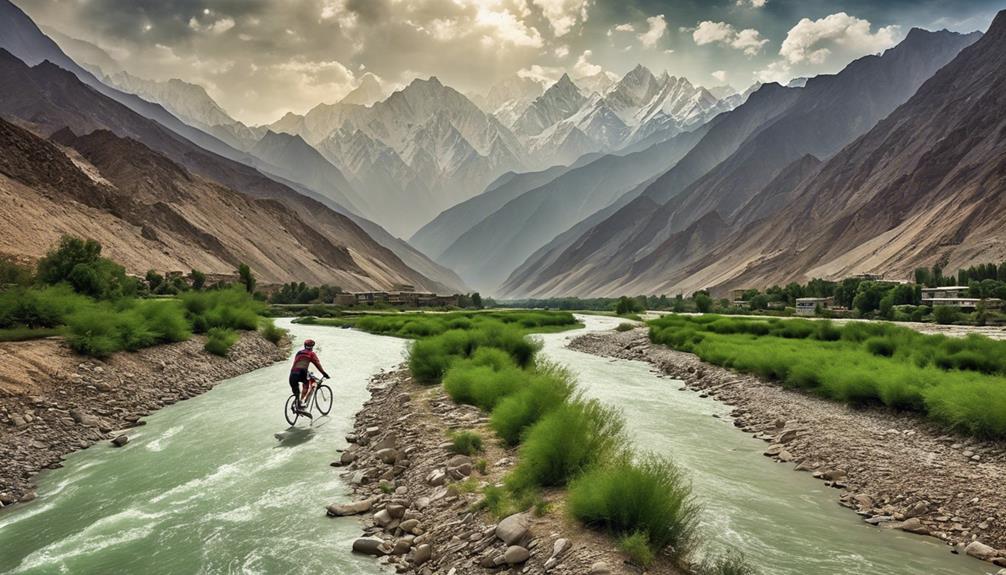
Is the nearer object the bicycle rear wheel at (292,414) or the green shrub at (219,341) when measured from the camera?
the bicycle rear wheel at (292,414)

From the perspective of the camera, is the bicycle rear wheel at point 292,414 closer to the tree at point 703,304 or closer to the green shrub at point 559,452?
the green shrub at point 559,452

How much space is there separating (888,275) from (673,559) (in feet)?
442

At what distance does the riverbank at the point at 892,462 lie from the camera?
1378 centimetres

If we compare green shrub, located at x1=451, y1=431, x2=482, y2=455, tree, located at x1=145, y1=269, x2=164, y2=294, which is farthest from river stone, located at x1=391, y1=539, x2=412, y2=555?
tree, located at x1=145, y1=269, x2=164, y2=294

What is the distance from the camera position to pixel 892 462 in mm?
17922

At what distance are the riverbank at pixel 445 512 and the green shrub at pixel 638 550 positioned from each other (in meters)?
0.14

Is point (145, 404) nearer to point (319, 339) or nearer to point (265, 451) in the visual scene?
point (265, 451)

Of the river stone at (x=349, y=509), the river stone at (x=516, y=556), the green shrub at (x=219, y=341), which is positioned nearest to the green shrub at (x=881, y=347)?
the river stone at (x=349, y=509)

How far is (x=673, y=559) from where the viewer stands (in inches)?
378

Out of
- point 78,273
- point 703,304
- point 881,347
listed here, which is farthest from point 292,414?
point 703,304

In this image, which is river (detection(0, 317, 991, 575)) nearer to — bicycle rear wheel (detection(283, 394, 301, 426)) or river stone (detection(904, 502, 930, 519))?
bicycle rear wheel (detection(283, 394, 301, 426))

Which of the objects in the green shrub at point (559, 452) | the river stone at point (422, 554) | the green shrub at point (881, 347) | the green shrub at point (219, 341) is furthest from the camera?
the green shrub at point (219, 341)

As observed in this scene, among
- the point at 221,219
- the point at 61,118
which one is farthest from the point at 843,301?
the point at 61,118

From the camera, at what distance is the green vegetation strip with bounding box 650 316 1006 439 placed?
2055 centimetres
